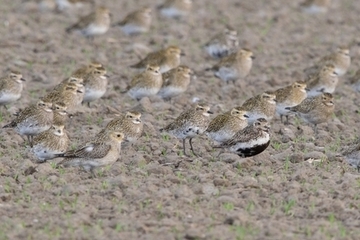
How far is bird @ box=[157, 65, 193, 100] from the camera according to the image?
1905 cm

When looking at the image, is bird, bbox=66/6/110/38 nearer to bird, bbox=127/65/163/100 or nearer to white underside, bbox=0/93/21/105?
bird, bbox=127/65/163/100

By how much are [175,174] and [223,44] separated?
29.5ft

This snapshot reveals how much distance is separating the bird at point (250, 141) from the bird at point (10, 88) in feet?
14.3

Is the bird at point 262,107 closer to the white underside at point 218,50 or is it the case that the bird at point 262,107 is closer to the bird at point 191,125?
the bird at point 191,125

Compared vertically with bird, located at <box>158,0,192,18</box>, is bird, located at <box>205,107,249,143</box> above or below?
above

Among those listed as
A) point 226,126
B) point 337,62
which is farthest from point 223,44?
point 226,126

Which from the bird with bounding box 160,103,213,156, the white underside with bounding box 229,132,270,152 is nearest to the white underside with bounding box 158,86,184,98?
the bird with bounding box 160,103,213,156

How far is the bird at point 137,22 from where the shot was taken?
2472 cm

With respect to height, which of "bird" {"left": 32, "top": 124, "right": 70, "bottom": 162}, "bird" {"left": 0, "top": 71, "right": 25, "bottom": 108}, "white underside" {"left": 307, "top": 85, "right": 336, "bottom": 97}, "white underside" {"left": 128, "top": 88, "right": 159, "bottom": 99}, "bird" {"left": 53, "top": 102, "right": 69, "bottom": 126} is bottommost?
"white underside" {"left": 307, "top": 85, "right": 336, "bottom": 97}

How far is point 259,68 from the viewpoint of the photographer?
22359 mm

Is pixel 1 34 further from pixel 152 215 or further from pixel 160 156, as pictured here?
pixel 152 215

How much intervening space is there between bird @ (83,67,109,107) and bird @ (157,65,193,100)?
119 centimetres

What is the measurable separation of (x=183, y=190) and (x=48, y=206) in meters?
1.78

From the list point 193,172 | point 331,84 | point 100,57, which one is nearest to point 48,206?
point 193,172
